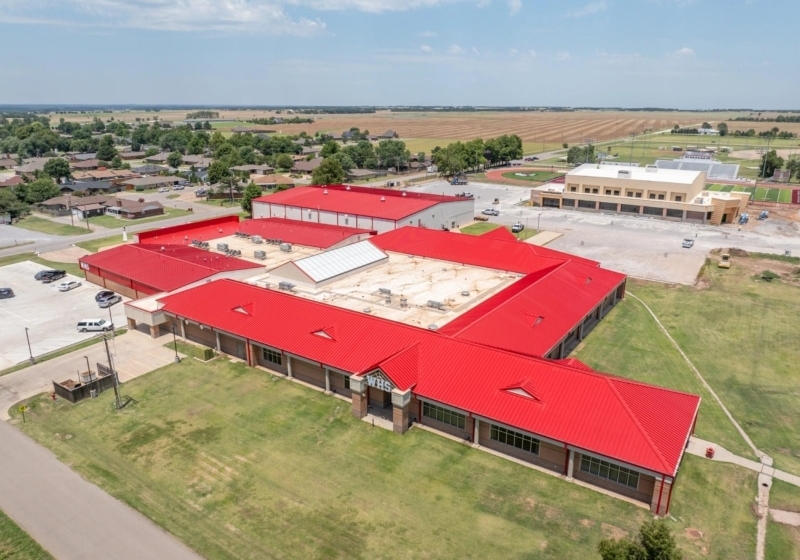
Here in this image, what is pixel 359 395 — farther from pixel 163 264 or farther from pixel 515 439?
pixel 163 264

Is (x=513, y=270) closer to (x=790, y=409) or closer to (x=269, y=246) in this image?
(x=790, y=409)

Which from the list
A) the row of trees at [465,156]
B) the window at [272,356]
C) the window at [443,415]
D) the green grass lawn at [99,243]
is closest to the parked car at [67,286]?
the green grass lawn at [99,243]

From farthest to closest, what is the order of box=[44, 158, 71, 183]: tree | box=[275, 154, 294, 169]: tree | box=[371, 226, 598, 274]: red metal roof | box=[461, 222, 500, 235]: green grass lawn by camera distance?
box=[275, 154, 294, 169]: tree
box=[44, 158, 71, 183]: tree
box=[461, 222, 500, 235]: green grass lawn
box=[371, 226, 598, 274]: red metal roof

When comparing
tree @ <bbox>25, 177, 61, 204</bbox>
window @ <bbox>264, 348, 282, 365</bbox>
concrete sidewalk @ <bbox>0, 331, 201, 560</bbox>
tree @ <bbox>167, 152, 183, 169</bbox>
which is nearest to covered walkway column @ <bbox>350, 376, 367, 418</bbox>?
window @ <bbox>264, 348, 282, 365</bbox>

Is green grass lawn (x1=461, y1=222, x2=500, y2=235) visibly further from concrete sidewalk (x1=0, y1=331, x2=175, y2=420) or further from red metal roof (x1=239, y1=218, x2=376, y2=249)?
concrete sidewalk (x1=0, y1=331, x2=175, y2=420)

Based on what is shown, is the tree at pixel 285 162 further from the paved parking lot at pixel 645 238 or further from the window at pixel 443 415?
the window at pixel 443 415

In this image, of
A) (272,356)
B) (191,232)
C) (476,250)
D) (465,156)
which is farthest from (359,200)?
(465,156)
